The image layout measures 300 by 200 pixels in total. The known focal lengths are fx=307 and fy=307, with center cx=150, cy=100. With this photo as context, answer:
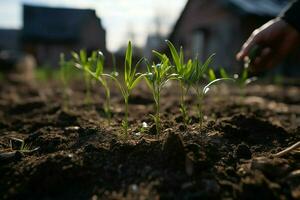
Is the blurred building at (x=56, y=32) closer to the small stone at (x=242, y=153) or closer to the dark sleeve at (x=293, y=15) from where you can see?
the dark sleeve at (x=293, y=15)

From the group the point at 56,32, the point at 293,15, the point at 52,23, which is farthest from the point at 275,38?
the point at 52,23

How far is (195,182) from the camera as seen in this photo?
4.11ft

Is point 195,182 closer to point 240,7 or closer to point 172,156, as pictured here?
point 172,156

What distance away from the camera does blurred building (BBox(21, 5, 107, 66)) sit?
23.9 m

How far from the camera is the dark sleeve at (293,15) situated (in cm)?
241

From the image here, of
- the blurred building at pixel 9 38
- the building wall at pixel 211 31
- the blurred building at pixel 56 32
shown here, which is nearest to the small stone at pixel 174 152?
the building wall at pixel 211 31

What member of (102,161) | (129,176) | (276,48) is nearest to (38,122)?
(102,161)

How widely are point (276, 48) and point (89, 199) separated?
2.08 metres

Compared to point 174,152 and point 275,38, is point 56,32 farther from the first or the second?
point 174,152

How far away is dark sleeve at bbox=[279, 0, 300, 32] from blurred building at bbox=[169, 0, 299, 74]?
7386mm

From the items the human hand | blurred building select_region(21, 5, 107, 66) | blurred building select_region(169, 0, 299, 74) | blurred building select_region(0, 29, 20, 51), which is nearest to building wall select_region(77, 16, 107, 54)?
blurred building select_region(21, 5, 107, 66)

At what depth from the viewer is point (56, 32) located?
24.3 m

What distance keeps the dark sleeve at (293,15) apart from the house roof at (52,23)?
22849mm

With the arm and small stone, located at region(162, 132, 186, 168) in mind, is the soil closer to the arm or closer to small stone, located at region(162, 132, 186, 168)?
small stone, located at region(162, 132, 186, 168)
